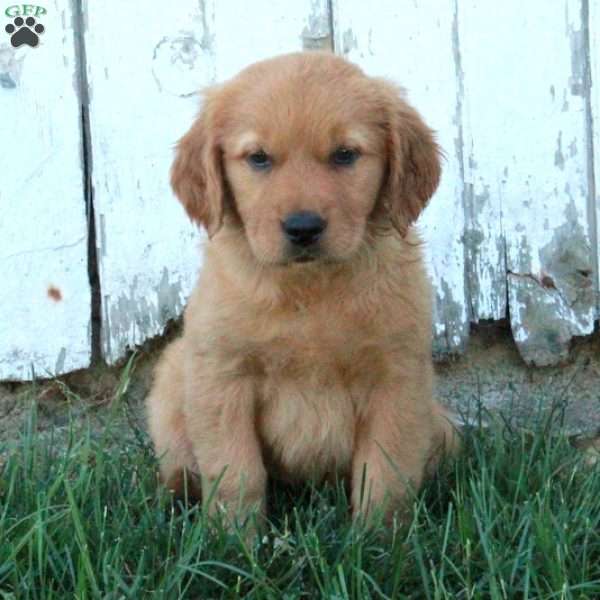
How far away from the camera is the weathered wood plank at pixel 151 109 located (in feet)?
13.1

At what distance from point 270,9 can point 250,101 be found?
952 millimetres

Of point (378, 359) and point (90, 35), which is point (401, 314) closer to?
point (378, 359)

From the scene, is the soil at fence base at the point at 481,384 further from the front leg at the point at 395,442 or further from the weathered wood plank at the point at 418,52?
the front leg at the point at 395,442

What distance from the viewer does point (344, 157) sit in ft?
10.3

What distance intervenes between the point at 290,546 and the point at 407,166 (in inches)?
40.4

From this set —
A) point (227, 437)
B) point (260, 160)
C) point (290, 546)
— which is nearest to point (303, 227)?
point (260, 160)

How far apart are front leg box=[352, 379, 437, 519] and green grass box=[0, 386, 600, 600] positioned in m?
0.08

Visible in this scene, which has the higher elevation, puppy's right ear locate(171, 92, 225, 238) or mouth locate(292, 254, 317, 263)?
puppy's right ear locate(171, 92, 225, 238)

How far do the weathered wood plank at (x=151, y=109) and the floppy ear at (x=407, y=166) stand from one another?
837 millimetres

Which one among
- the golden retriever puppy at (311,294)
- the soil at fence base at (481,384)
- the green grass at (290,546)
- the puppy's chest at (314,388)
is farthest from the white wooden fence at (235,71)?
the green grass at (290,546)

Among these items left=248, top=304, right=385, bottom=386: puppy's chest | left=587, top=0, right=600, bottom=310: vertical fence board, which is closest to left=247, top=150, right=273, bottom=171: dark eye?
left=248, top=304, right=385, bottom=386: puppy's chest

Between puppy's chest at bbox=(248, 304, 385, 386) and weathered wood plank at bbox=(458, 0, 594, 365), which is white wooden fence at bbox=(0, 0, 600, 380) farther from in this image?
puppy's chest at bbox=(248, 304, 385, 386)

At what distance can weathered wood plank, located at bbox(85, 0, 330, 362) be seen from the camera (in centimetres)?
400

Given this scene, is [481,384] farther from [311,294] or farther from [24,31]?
[24,31]
